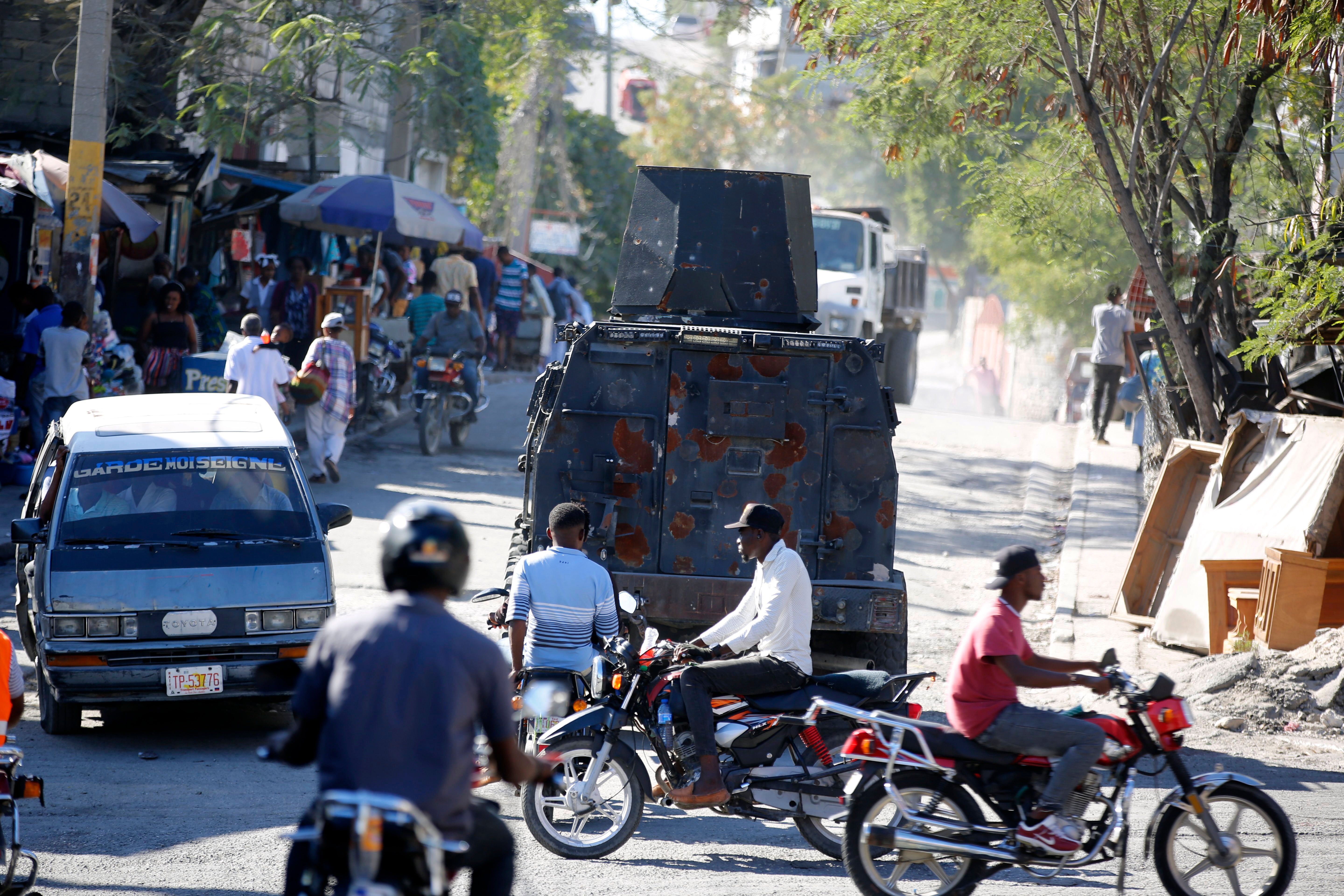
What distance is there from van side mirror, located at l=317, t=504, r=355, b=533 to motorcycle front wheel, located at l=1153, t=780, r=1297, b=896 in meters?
4.45

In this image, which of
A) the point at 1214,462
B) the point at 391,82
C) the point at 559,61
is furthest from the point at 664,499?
the point at 559,61

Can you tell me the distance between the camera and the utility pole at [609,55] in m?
22.1

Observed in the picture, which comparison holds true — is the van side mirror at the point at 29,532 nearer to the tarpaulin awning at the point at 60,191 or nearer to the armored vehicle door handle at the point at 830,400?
the armored vehicle door handle at the point at 830,400

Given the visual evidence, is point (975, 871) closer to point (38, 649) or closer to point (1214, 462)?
point (38, 649)

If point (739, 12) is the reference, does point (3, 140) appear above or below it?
below

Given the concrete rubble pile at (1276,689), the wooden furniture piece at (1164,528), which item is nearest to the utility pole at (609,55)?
the wooden furniture piece at (1164,528)

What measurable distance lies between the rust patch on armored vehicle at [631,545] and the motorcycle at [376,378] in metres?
10.1

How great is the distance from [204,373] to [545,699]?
11.9m

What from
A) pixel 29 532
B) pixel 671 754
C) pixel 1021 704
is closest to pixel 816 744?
pixel 671 754

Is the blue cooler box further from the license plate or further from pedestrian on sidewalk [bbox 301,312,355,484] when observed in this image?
the license plate

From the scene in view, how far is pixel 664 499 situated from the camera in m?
8.11

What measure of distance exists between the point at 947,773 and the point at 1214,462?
662 cm

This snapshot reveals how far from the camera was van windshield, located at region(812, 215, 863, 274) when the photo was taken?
22.2 metres

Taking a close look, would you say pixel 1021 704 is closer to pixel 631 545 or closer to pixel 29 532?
pixel 631 545
